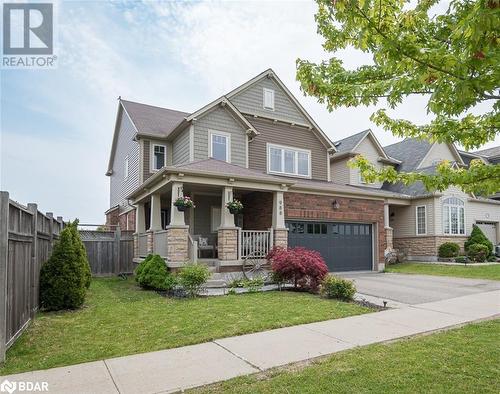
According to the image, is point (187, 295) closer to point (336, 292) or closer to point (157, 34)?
point (336, 292)

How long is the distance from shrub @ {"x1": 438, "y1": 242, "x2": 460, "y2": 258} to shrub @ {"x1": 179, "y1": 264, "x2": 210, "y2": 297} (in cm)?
1606

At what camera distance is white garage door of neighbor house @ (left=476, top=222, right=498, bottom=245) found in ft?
80.4

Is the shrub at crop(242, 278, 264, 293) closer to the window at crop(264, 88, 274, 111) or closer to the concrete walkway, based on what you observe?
the concrete walkway

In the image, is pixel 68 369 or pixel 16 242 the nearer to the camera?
pixel 68 369

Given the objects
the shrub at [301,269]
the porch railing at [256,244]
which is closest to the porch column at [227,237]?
the porch railing at [256,244]

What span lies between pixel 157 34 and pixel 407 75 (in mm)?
10220

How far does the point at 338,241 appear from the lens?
56.4ft

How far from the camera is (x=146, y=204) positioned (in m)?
18.5

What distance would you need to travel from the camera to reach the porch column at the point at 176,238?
472 inches

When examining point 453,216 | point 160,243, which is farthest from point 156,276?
point 453,216

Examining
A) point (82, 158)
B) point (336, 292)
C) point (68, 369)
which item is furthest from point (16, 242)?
point (82, 158)

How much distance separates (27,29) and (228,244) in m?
8.40

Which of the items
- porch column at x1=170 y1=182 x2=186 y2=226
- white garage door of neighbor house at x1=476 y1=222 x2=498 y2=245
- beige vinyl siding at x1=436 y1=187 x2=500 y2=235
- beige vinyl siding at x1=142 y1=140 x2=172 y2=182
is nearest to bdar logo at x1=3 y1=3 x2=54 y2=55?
porch column at x1=170 y1=182 x2=186 y2=226

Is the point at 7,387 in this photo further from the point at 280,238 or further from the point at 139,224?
the point at 139,224
